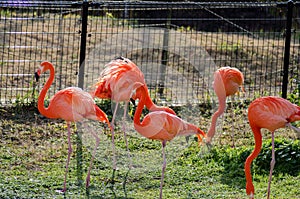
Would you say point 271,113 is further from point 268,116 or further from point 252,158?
point 252,158

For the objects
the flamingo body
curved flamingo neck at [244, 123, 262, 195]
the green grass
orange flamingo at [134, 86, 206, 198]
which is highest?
the flamingo body

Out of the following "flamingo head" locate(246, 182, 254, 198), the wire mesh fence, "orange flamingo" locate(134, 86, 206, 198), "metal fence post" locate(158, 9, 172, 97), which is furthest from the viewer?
"metal fence post" locate(158, 9, 172, 97)

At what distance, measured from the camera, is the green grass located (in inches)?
254

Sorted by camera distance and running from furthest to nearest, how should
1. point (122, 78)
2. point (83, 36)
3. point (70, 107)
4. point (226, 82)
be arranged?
point (83, 36) < point (226, 82) < point (122, 78) < point (70, 107)

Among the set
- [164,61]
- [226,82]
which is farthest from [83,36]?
[226,82]

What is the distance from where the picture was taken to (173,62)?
1058 cm

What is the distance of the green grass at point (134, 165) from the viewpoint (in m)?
6.44

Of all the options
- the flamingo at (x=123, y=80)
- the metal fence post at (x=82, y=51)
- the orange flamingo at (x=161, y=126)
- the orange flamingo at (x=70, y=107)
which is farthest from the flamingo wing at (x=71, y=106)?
the metal fence post at (x=82, y=51)

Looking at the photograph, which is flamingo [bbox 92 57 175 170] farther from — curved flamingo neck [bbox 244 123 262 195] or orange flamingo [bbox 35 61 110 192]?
curved flamingo neck [bbox 244 123 262 195]

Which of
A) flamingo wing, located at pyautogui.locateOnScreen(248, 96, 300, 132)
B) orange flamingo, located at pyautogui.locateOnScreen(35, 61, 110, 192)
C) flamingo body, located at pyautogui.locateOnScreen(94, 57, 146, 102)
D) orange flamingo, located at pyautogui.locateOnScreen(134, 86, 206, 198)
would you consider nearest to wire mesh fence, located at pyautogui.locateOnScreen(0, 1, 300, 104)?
flamingo body, located at pyautogui.locateOnScreen(94, 57, 146, 102)

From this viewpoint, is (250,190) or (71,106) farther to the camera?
(71,106)

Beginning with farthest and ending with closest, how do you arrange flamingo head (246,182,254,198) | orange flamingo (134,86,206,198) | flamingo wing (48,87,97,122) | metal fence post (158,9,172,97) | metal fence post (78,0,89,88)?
metal fence post (158,9,172,97) < metal fence post (78,0,89,88) < flamingo wing (48,87,97,122) < orange flamingo (134,86,206,198) < flamingo head (246,182,254,198)

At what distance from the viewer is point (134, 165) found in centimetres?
720

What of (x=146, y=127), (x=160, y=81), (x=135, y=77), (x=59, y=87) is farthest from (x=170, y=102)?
(x=146, y=127)
